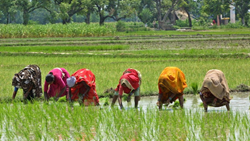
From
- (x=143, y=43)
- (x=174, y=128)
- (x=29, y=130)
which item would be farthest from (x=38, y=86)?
(x=143, y=43)

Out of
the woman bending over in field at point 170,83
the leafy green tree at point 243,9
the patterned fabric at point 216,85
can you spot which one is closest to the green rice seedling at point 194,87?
the woman bending over in field at point 170,83

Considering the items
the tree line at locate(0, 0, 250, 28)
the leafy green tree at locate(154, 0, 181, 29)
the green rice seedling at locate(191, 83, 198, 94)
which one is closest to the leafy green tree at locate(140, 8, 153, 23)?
the tree line at locate(0, 0, 250, 28)

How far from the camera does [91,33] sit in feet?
109

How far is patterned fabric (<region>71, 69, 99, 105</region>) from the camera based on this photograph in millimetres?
7535

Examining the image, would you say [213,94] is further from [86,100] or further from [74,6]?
[74,6]

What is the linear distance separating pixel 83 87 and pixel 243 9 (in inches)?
1568

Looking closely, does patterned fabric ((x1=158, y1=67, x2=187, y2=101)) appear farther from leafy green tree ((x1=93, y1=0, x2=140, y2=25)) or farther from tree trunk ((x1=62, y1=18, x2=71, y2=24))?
leafy green tree ((x1=93, y1=0, x2=140, y2=25))

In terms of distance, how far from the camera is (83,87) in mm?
7766

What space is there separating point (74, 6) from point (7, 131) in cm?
3703

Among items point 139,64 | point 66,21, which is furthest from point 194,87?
point 66,21

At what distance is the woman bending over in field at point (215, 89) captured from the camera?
702 cm

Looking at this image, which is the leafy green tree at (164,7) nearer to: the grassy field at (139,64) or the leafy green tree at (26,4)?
the leafy green tree at (26,4)

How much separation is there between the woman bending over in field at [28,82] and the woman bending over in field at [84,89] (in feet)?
2.23

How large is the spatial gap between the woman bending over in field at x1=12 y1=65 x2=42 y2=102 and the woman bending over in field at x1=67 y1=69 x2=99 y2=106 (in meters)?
0.68
